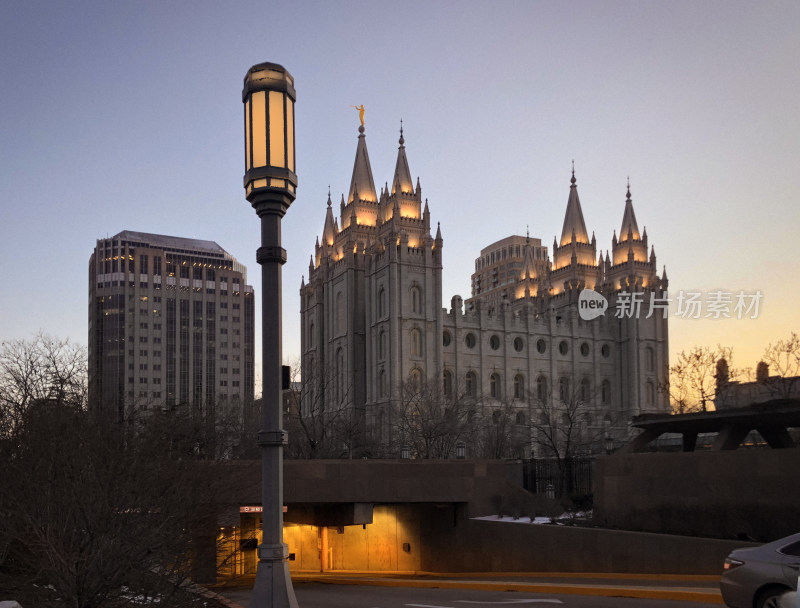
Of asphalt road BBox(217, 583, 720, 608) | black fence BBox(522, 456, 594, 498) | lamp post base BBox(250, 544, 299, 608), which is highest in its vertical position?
lamp post base BBox(250, 544, 299, 608)

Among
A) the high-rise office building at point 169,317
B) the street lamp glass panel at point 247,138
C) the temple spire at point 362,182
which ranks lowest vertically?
the street lamp glass panel at point 247,138

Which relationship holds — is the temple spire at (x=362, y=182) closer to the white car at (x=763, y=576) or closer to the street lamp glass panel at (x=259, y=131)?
the white car at (x=763, y=576)

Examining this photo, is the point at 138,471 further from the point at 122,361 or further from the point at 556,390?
the point at 122,361

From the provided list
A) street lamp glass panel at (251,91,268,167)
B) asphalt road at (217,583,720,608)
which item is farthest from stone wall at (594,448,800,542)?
street lamp glass panel at (251,91,268,167)

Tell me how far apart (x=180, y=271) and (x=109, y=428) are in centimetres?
14976

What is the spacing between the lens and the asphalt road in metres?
14.3

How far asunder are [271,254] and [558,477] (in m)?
25.9

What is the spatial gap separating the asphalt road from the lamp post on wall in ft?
20.5

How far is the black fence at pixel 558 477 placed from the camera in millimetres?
31594

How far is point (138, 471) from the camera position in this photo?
35.9 feet

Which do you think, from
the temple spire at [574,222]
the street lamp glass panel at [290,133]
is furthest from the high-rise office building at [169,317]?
the street lamp glass panel at [290,133]

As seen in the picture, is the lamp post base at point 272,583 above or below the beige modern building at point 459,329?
below

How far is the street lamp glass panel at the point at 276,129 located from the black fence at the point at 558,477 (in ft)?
82.3

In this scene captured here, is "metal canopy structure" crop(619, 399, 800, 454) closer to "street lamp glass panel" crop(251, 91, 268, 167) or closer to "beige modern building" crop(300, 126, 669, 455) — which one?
"street lamp glass panel" crop(251, 91, 268, 167)
